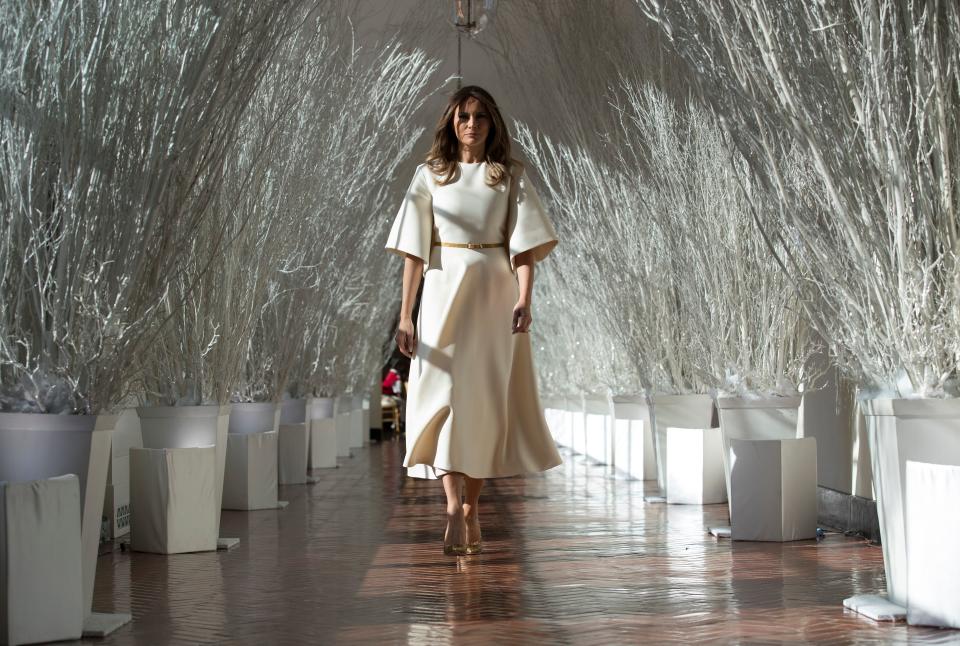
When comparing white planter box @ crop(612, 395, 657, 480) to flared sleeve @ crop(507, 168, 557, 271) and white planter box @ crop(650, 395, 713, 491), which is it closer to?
white planter box @ crop(650, 395, 713, 491)

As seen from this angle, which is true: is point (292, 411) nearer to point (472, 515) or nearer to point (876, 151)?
point (472, 515)

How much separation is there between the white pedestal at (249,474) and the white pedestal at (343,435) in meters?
4.87

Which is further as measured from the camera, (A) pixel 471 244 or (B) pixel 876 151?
(A) pixel 471 244

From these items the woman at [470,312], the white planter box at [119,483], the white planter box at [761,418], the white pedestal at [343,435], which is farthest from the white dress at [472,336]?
the white pedestal at [343,435]

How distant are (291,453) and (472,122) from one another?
Answer: 3.69 m

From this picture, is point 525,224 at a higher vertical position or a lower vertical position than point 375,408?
lower

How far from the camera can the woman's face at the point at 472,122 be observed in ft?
13.6

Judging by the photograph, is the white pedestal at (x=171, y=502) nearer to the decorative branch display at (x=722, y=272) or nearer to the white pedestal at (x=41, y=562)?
the white pedestal at (x=41, y=562)

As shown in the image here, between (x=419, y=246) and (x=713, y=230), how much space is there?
1.32 meters

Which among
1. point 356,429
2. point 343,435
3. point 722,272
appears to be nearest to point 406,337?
point 722,272

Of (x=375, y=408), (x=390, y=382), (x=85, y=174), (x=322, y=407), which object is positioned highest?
(x=390, y=382)

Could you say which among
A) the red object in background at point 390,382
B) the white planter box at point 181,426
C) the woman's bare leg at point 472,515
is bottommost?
the woman's bare leg at point 472,515

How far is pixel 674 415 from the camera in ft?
19.9

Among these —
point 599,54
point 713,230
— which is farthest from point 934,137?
point 599,54
